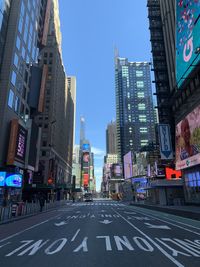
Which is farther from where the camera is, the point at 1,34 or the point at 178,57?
the point at 1,34

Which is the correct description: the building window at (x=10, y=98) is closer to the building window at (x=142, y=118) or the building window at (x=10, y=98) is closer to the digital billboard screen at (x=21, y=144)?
the digital billboard screen at (x=21, y=144)

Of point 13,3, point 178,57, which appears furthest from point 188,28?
point 13,3

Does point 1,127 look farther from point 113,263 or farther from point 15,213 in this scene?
point 113,263

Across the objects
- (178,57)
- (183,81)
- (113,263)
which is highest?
(178,57)

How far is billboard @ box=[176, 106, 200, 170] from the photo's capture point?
32.6 meters

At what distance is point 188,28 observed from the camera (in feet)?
124

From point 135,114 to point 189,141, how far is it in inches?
6145

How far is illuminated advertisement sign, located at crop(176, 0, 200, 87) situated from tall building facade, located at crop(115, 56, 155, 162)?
140 metres

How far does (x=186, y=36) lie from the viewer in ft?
127

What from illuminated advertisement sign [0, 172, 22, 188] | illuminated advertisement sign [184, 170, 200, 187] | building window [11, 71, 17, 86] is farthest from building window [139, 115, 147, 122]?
illuminated advertisement sign [0, 172, 22, 188]

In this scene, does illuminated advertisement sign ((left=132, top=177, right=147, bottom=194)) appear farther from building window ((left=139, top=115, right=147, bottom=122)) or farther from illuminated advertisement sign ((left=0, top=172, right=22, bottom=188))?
building window ((left=139, top=115, right=147, bottom=122))

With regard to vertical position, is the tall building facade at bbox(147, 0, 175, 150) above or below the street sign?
above

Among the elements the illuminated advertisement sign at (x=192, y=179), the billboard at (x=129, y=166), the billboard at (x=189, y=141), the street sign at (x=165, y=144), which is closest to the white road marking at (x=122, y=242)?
the billboard at (x=189, y=141)

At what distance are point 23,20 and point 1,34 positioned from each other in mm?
10284
